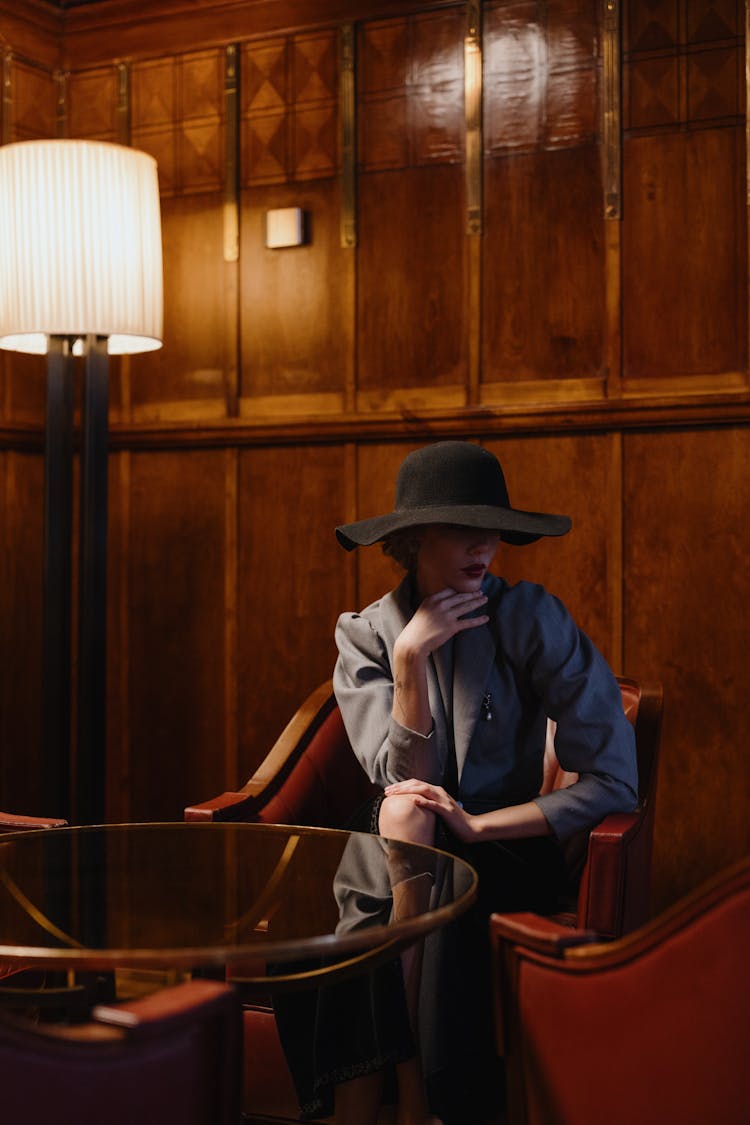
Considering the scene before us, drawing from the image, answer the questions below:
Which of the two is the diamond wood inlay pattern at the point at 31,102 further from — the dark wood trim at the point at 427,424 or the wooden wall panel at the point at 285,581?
the wooden wall panel at the point at 285,581

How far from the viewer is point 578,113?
3441mm

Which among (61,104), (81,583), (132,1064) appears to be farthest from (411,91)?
(132,1064)

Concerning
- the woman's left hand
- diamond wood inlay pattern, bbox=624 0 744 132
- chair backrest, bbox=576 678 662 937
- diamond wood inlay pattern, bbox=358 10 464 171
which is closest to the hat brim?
the woman's left hand

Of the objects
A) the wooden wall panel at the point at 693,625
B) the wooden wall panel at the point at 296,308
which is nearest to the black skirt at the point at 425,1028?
the wooden wall panel at the point at 693,625

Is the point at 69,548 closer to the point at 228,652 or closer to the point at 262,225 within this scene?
the point at 228,652

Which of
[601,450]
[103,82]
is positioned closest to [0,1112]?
[601,450]

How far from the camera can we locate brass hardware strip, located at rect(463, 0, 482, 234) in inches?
139

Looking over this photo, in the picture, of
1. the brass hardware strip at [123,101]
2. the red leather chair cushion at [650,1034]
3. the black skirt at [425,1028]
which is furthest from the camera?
the brass hardware strip at [123,101]

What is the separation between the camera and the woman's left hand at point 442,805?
82.7 inches

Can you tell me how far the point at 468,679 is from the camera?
232cm

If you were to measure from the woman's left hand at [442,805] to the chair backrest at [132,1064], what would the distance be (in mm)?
851

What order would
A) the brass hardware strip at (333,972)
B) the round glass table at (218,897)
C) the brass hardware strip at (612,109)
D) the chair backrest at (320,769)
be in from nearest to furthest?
1. the round glass table at (218,897)
2. the brass hardware strip at (333,972)
3. the chair backrest at (320,769)
4. the brass hardware strip at (612,109)

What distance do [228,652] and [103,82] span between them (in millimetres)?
1942

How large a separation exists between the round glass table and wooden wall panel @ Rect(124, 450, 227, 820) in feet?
5.07
